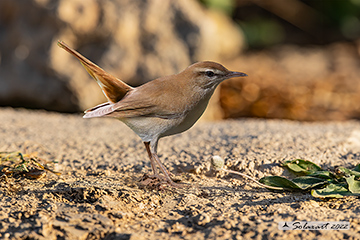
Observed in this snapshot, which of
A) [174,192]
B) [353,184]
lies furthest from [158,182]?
[353,184]

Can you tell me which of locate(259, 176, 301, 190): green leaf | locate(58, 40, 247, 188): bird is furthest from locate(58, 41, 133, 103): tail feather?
locate(259, 176, 301, 190): green leaf

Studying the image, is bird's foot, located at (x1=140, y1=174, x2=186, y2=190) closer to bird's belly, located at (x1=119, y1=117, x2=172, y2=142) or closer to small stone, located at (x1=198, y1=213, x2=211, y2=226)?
bird's belly, located at (x1=119, y1=117, x2=172, y2=142)

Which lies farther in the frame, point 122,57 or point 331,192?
point 122,57

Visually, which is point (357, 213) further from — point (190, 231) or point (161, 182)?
point (161, 182)

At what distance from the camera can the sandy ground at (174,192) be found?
2430 millimetres

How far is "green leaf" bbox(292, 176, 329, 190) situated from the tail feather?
4.79ft

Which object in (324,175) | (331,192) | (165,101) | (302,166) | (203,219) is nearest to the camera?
(203,219)

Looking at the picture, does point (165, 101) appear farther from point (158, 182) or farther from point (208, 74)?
point (158, 182)

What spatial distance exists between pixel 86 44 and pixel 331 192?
5.53 meters

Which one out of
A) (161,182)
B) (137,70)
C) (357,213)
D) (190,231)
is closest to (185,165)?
(161,182)

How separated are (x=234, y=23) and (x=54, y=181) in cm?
957

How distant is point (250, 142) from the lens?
165 inches

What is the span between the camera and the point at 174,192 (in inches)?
119

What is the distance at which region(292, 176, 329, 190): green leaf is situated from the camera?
118 inches
